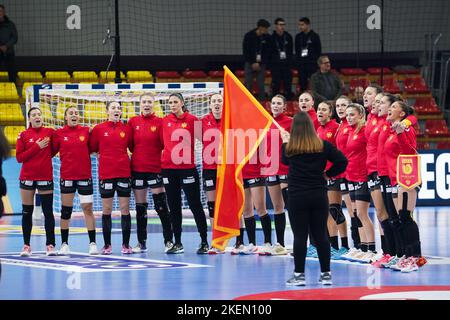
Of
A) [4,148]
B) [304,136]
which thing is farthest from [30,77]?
[4,148]

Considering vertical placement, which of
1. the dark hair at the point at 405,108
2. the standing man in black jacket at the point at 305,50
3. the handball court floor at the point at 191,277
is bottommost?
the handball court floor at the point at 191,277

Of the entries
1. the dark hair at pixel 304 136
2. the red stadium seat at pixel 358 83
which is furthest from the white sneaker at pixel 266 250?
the red stadium seat at pixel 358 83

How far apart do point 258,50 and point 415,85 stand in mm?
4090

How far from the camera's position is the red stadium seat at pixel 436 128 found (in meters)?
19.8

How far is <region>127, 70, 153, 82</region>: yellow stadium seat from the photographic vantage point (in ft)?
65.7

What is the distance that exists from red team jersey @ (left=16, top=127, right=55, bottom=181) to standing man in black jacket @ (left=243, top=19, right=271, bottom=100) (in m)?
7.95

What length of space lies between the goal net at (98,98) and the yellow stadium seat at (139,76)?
3445mm

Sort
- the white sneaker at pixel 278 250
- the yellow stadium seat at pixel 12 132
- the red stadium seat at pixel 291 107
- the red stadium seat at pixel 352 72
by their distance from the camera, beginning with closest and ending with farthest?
the white sneaker at pixel 278 250
the yellow stadium seat at pixel 12 132
the red stadium seat at pixel 291 107
the red stadium seat at pixel 352 72

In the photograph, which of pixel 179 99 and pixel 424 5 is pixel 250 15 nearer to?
Answer: pixel 424 5

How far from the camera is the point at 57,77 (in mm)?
19828

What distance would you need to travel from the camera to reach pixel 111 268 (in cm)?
1059

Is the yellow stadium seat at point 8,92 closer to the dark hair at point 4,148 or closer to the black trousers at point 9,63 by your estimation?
the black trousers at point 9,63

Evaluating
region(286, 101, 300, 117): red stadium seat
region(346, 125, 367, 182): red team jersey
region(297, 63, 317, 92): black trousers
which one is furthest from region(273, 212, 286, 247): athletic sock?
region(297, 63, 317, 92): black trousers

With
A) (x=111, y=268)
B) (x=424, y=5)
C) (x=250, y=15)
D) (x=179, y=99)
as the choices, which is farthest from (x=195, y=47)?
(x=111, y=268)
